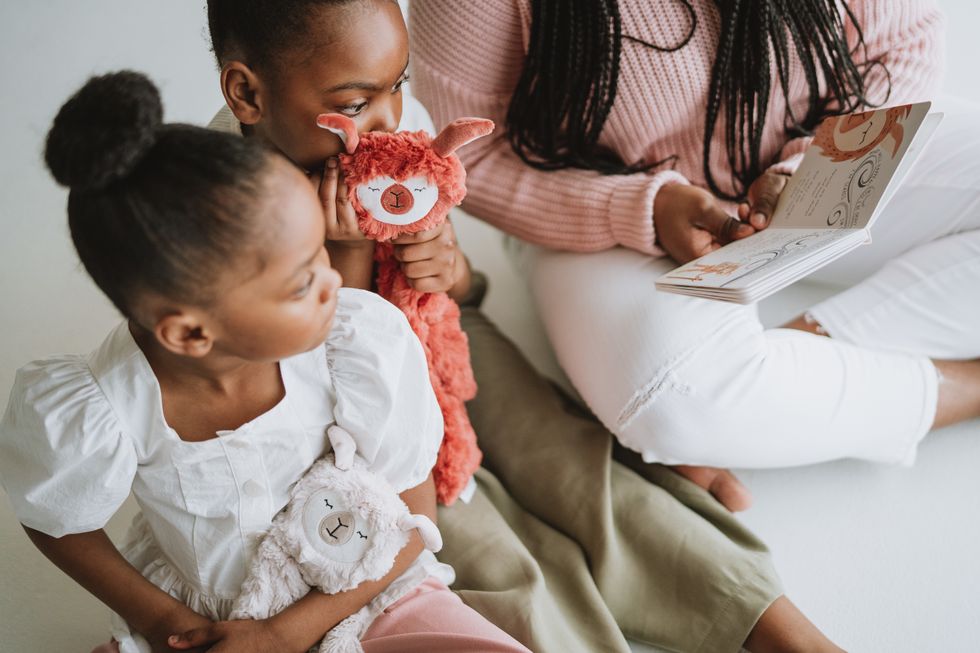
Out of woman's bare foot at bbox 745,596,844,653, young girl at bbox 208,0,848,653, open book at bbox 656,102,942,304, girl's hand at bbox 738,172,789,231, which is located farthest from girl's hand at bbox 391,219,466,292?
woman's bare foot at bbox 745,596,844,653

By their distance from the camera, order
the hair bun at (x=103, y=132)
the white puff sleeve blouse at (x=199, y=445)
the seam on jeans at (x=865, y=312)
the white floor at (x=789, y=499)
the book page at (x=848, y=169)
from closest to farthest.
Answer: the hair bun at (x=103, y=132) < the white puff sleeve blouse at (x=199, y=445) < the book page at (x=848, y=169) < the white floor at (x=789, y=499) < the seam on jeans at (x=865, y=312)

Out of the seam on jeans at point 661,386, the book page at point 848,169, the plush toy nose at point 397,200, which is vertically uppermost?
the book page at point 848,169

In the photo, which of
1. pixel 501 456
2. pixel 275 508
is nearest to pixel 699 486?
pixel 501 456

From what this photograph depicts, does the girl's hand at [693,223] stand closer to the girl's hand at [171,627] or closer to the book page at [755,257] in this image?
the book page at [755,257]

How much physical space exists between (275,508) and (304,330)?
0.20 metres

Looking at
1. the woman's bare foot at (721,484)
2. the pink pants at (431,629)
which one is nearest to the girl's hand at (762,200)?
the woman's bare foot at (721,484)

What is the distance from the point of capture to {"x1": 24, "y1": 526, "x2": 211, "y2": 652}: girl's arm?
0.65 m

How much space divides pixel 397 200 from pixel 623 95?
0.39 meters

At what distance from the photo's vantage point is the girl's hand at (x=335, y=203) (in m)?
0.66

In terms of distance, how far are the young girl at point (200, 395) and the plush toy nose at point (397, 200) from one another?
0.09 m

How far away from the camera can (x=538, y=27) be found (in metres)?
0.88

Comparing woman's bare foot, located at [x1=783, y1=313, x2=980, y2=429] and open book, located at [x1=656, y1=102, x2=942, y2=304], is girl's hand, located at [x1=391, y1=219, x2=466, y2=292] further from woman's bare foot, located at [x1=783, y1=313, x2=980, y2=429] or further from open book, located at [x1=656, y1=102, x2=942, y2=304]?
woman's bare foot, located at [x1=783, y1=313, x2=980, y2=429]

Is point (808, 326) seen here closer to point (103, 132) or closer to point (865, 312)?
point (865, 312)

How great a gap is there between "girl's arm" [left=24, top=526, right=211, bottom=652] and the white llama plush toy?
6 centimetres
